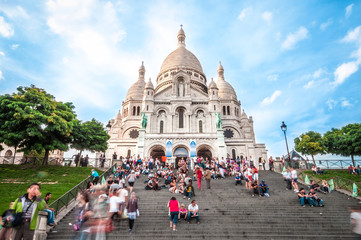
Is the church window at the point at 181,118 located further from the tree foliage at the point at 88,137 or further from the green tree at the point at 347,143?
the green tree at the point at 347,143

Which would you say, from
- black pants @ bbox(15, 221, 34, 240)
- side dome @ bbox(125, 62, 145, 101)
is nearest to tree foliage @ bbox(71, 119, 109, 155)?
side dome @ bbox(125, 62, 145, 101)

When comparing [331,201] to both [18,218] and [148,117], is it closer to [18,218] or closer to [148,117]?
[18,218]

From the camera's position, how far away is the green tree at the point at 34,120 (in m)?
17.6

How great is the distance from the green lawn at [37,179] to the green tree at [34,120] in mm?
1900

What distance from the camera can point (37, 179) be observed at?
16578 millimetres

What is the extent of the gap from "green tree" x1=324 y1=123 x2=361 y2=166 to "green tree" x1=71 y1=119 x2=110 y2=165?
102 feet

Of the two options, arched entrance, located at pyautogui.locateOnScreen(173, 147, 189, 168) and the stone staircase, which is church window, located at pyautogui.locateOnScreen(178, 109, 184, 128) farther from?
the stone staircase

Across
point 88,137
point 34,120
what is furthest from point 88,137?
point 34,120

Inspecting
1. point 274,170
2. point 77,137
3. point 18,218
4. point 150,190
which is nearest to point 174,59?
point 77,137

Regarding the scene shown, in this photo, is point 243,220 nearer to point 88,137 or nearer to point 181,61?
point 88,137

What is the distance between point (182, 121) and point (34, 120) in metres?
19.0

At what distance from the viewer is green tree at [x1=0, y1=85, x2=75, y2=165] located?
17.6 meters

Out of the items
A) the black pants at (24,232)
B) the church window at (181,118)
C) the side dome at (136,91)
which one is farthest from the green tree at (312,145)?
the black pants at (24,232)

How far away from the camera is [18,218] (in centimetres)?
458
